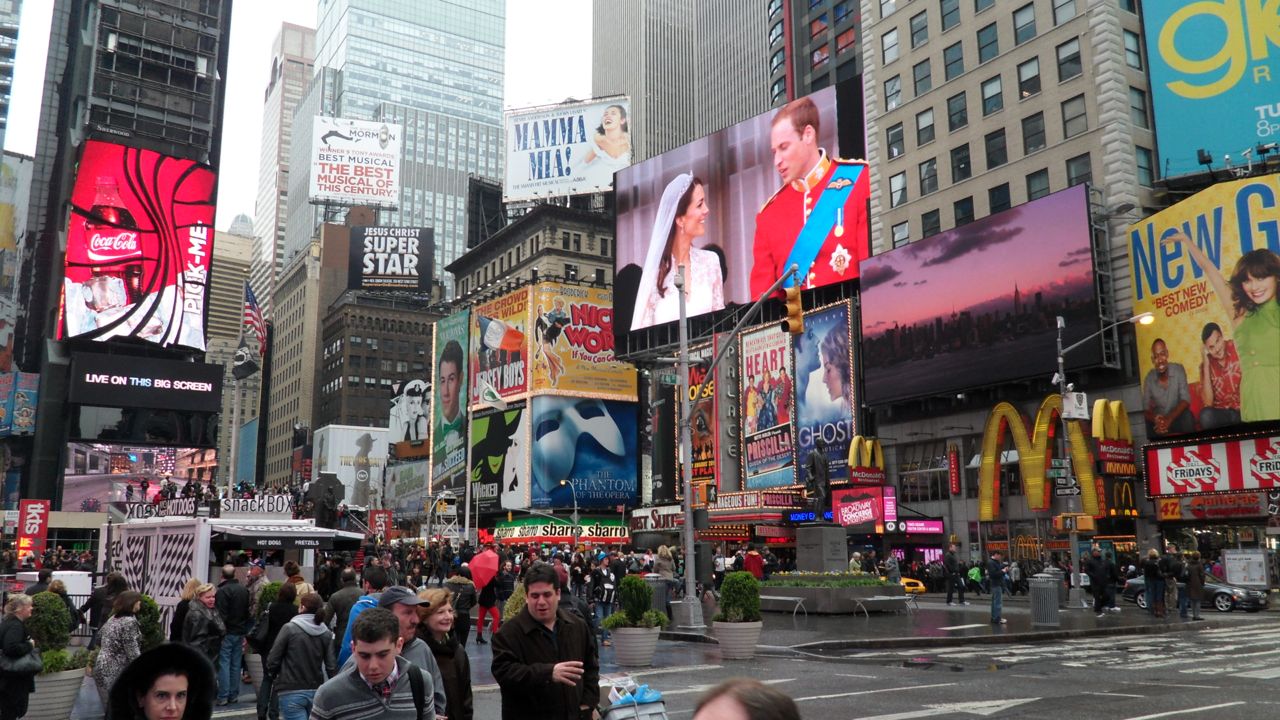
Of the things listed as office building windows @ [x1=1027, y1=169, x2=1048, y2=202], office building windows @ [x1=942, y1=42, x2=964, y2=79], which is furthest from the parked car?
office building windows @ [x1=942, y1=42, x2=964, y2=79]

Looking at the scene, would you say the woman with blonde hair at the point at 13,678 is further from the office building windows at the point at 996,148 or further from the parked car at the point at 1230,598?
the office building windows at the point at 996,148

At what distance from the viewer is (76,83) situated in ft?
253

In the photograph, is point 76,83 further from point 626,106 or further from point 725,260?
point 725,260

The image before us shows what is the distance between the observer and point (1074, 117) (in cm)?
4828

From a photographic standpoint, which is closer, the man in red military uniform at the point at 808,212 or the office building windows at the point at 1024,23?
the office building windows at the point at 1024,23

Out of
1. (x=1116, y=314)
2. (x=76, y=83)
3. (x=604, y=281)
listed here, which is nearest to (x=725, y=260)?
(x=1116, y=314)

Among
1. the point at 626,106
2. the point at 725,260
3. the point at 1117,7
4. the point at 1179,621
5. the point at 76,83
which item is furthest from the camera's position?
the point at 626,106

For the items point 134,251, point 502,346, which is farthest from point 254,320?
point 502,346

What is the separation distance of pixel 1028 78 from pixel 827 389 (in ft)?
62.9

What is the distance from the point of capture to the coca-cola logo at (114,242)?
226ft

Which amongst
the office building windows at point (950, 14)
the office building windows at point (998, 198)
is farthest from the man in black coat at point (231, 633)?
the office building windows at point (950, 14)

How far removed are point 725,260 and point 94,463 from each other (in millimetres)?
43712

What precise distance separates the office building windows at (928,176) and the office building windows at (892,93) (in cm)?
457

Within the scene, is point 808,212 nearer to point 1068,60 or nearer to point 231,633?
point 1068,60
